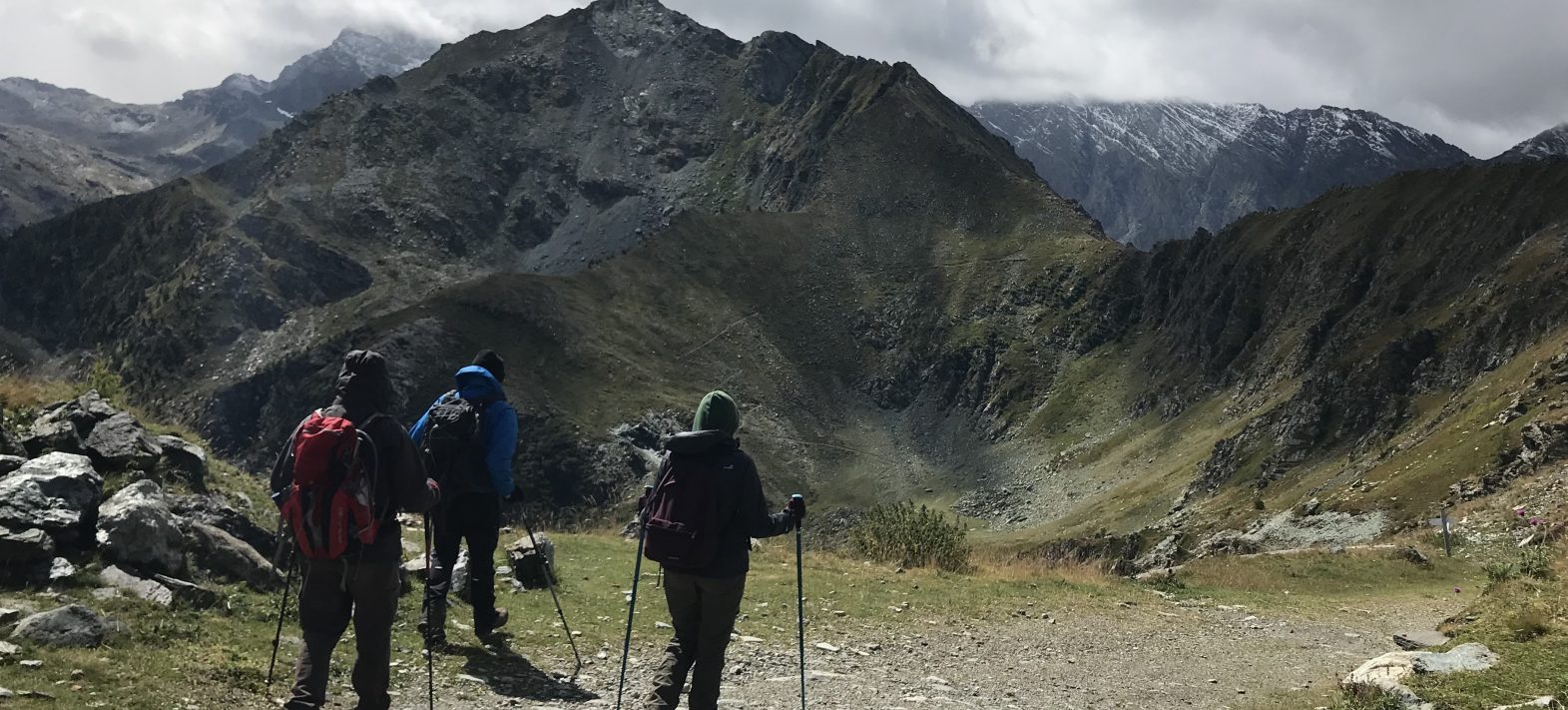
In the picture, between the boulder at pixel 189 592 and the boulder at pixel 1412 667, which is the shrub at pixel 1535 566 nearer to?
the boulder at pixel 1412 667

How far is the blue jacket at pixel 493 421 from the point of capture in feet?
34.8

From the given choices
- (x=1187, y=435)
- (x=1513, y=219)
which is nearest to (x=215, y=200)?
(x=1187, y=435)

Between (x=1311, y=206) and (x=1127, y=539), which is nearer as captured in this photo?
(x=1127, y=539)

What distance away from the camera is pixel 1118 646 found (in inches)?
556

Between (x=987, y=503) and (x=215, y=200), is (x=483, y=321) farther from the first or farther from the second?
(x=215, y=200)

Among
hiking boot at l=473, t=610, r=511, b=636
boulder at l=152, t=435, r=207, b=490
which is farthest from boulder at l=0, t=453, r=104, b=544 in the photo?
hiking boot at l=473, t=610, r=511, b=636

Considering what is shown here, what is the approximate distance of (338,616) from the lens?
757 centimetres

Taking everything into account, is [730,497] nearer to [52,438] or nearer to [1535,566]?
[52,438]

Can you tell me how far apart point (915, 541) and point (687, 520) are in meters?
15.5

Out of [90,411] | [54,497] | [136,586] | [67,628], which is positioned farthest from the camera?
[90,411]

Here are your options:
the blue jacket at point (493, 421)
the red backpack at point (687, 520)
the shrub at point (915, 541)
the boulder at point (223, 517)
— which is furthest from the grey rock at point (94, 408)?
the shrub at point (915, 541)

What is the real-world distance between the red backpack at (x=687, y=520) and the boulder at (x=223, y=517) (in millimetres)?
7435

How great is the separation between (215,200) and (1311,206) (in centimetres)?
19854

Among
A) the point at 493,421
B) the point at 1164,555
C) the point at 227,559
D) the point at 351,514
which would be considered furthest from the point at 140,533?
the point at 1164,555
